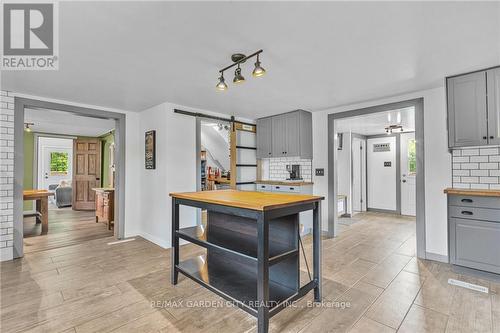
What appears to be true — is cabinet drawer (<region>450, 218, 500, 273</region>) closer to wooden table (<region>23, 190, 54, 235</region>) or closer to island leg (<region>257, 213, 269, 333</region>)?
island leg (<region>257, 213, 269, 333</region>)

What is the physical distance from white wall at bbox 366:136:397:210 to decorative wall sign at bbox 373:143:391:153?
0.05 m

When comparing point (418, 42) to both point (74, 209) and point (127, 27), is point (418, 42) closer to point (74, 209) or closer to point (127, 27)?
point (127, 27)

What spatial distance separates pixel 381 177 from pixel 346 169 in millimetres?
1317

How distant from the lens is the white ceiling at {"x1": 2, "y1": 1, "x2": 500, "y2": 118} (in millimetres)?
1698

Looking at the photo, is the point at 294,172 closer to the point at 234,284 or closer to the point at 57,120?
the point at 234,284

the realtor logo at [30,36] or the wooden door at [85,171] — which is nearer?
the realtor logo at [30,36]

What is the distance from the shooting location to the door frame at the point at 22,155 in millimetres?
3451

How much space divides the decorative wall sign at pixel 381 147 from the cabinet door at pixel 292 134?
3.57 m

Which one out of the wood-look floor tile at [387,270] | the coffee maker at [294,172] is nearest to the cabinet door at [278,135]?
the coffee maker at [294,172]

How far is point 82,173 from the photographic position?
7.58 metres

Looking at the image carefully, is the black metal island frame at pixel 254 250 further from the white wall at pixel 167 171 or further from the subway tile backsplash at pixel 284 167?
the subway tile backsplash at pixel 284 167

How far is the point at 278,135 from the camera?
5051 millimetres

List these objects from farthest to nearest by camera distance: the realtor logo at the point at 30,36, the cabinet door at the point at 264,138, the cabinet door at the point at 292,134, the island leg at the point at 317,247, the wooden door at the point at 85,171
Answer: the wooden door at the point at 85,171, the cabinet door at the point at 264,138, the cabinet door at the point at 292,134, the island leg at the point at 317,247, the realtor logo at the point at 30,36

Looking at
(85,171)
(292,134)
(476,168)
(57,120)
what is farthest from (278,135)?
(85,171)
